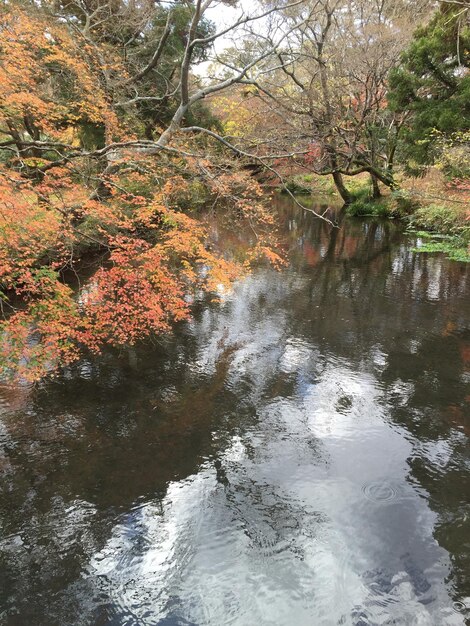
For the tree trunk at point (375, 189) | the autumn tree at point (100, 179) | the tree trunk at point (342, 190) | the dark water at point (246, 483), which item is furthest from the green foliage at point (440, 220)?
the dark water at point (246, 483)

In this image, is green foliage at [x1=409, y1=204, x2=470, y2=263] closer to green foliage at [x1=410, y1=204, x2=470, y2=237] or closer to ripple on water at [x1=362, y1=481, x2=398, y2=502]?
green foliage at [x1=410, y1=204, x2=470, y2=237]

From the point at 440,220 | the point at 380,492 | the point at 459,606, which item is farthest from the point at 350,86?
the point at 459,606

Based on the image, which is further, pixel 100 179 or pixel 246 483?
pixel 100 179

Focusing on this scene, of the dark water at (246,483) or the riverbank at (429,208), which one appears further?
the riverbank at (429,208)

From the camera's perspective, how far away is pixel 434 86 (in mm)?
15977

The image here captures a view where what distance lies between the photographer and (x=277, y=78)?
26797 millimetres

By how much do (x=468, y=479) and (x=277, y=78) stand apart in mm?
27495

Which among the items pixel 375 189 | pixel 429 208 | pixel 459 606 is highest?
pixel 375 189

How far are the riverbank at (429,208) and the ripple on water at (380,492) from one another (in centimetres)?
1243

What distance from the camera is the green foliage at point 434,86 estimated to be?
566 inches

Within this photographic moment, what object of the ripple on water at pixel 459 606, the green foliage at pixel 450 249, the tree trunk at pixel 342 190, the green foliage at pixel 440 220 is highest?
the tree trunk at pixel 342 190

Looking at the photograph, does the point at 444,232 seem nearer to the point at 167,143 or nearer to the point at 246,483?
the point at 167,143

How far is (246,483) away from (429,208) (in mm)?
19184

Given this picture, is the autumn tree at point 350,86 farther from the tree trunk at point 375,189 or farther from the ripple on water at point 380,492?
the ripple on water at point 380,492
